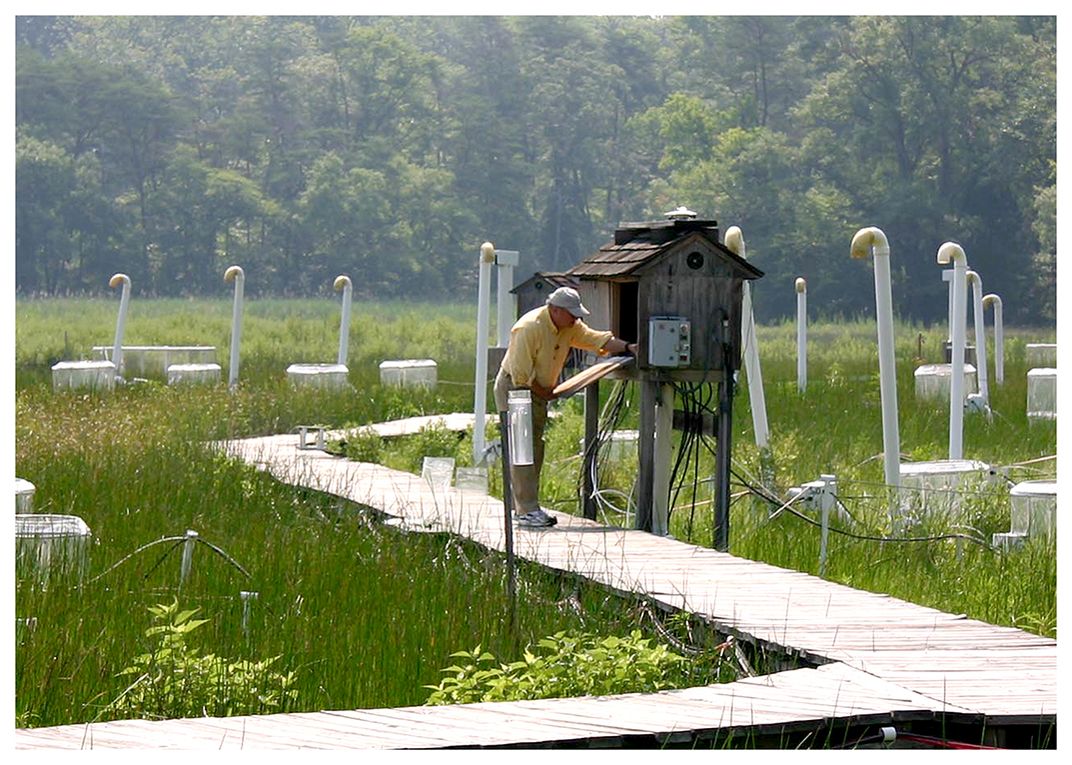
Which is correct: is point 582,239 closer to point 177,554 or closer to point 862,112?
point 862,112

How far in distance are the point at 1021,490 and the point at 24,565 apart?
17.2ft

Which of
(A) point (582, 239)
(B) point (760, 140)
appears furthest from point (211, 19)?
(B) point (760, 140)

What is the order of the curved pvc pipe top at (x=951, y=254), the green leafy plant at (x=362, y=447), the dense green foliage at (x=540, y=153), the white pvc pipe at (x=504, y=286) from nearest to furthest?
the curved pvc pipe top at (x=951, y=254) < the white pvc pipe at (x=504, y=286) < the green leafy plant at (x=362, y=447) < the dense green foliage at (x=540, y=153)

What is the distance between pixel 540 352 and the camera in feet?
33.7

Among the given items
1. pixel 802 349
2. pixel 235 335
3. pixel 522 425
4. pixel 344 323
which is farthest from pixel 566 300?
pixel 344 323

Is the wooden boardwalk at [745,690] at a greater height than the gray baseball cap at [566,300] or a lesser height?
lesser

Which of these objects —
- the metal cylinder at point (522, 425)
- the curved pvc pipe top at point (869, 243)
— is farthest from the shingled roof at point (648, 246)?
the metal cylinder at point (522, 425)

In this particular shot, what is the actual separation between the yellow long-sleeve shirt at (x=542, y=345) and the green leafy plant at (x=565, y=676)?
367cm

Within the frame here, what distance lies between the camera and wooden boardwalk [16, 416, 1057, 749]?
548 cm

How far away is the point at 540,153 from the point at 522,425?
48.8 m

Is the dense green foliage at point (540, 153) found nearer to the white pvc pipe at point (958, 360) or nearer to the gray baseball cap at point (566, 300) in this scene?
the white pvc pipe at point (958, 360)

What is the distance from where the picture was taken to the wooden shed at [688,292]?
10250 mm

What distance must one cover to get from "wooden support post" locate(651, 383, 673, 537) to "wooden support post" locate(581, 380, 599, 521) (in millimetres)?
412

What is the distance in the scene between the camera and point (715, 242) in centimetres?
1034
